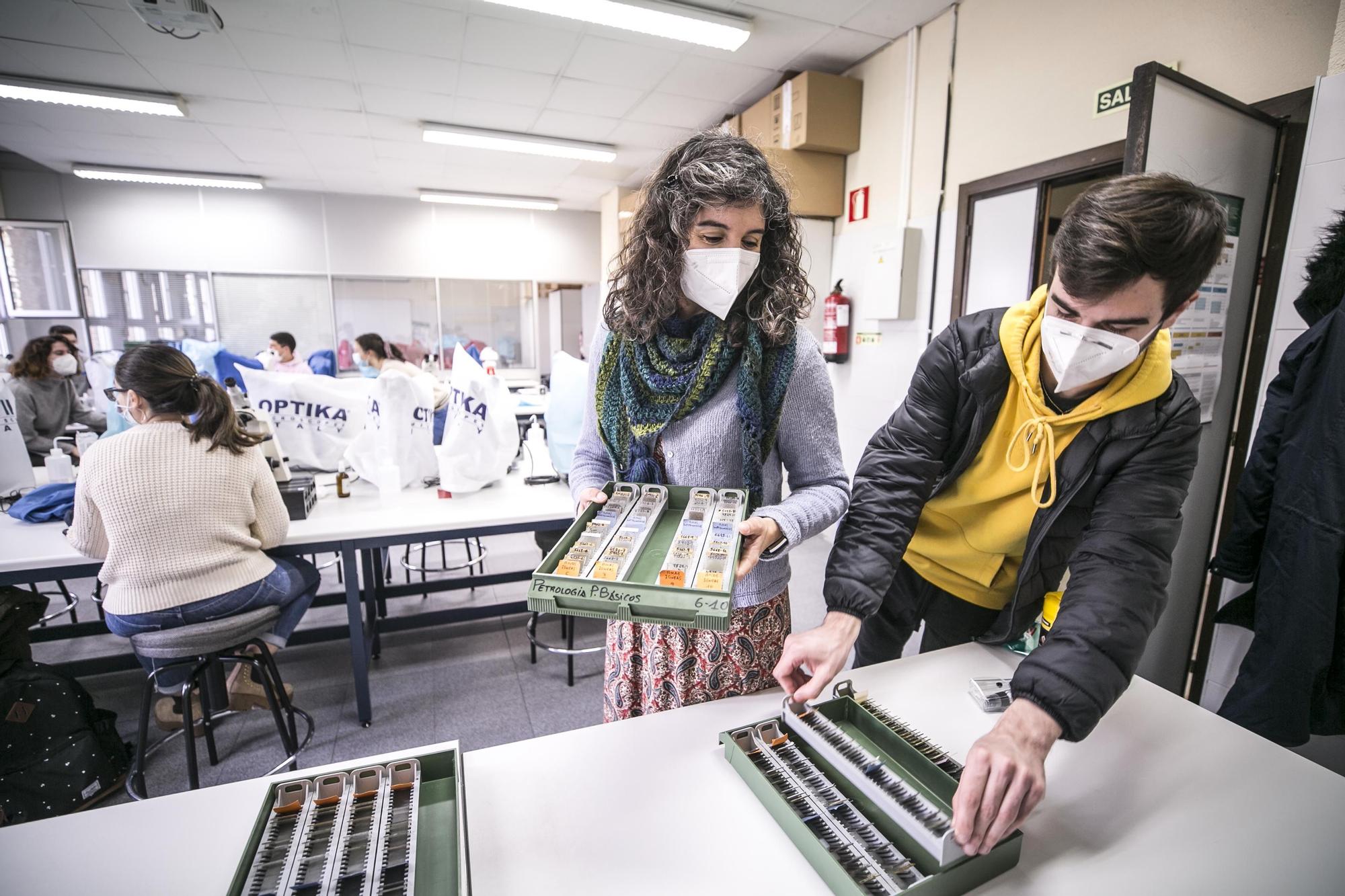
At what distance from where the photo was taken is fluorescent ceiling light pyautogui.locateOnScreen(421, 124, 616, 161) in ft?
15.5

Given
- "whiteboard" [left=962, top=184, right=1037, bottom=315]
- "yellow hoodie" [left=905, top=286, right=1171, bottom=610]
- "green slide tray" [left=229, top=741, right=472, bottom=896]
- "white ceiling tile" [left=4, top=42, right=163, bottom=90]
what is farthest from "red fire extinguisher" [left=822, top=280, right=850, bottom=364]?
"white ceiling tile" [left=4, top=42, right=163, bottom=90]

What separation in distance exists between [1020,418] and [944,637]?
52 centimetres

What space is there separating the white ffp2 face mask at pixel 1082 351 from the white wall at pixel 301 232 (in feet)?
24.4

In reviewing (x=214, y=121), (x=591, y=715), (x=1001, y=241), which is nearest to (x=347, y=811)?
(x=591, y=715)

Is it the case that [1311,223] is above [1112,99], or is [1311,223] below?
below

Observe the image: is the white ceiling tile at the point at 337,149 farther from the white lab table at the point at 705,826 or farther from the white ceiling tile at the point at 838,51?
the white lab table at the point at 705,826

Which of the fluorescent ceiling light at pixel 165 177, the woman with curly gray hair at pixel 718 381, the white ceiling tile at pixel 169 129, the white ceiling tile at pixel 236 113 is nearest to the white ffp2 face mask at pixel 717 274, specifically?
the woman with curly gray hair at pixel 718 381

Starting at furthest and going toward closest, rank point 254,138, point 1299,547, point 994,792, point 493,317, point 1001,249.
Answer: point 493,317, point 254,138, point 1001,249, point 1299,547, point 994,792

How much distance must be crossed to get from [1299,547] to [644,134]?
4.74 meters

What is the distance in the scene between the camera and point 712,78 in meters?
3.82

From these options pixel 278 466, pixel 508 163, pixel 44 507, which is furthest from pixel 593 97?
pixel 44 507

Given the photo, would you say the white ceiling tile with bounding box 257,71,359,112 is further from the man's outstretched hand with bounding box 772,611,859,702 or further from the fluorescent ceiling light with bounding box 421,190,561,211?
the man's outstretched hand with bounding box 772,611,859,702

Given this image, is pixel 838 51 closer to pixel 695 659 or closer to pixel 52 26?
pixel 695 659

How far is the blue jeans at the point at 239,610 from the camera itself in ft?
5.73
